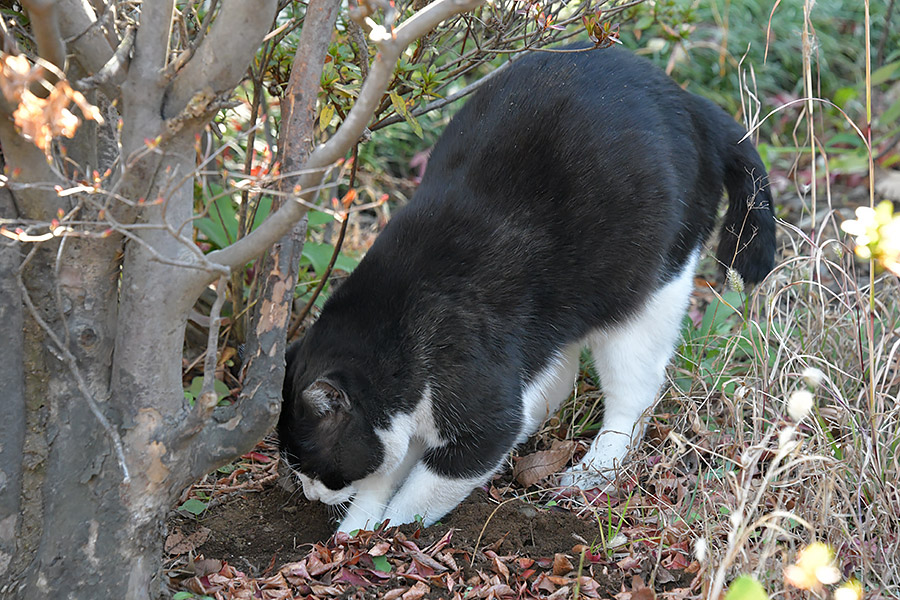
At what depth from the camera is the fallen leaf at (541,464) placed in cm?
311

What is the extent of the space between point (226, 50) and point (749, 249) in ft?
7.39

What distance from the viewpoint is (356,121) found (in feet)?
5.56

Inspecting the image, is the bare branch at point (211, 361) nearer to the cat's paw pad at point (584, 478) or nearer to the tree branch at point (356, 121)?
the tree branch at point (356, 121)

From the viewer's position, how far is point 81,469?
6.46 feet

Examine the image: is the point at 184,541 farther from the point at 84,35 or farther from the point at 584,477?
the point at 84,35

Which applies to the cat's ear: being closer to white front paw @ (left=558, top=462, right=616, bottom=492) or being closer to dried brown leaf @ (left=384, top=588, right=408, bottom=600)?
dried brown leaf @ (left=384, top=588, right=408, bottom=600)

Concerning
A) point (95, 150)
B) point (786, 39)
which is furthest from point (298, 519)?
point (786, 39)

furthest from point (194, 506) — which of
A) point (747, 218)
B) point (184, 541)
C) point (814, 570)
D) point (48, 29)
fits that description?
point (747, 218)

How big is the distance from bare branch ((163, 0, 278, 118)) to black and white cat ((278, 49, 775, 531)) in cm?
101

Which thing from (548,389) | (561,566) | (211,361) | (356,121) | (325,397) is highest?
(356,121)

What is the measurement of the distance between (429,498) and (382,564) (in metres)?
0.35

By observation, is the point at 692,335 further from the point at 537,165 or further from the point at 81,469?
the point at 81,469

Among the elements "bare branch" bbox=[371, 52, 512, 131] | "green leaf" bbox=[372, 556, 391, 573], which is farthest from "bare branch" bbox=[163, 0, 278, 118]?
"green leaf" bbox=[372, 556, 391, 573]

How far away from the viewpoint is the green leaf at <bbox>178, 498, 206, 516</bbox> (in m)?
2.71
